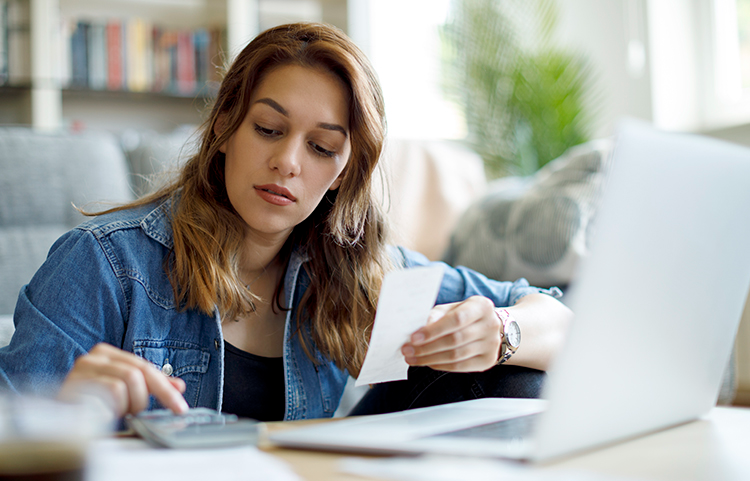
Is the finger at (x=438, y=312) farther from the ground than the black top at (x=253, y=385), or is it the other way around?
the finger at (x=438, y=312)

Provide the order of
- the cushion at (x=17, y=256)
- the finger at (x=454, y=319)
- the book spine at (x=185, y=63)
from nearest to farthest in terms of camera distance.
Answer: the finger at (x=454, y=319), the cushion at (x=17, y=256), the book spine at (x=185, y=63)

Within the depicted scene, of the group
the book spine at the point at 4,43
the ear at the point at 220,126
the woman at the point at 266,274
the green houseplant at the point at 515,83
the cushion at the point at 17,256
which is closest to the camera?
the woman at the point at 266,274

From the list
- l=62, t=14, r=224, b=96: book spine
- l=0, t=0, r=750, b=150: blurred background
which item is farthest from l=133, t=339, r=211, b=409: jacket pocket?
l=0, t=0, r=750, b=150: blurred background

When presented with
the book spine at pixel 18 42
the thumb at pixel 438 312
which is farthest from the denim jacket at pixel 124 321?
the book spine at pixel 18 42

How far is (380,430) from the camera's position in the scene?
547mm

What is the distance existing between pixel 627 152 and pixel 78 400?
1.21 feet

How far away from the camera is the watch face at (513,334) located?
840 millimetres

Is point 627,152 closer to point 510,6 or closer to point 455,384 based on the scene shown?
point 455,384

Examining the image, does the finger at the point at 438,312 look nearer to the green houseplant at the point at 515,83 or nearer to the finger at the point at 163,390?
the finger at the point at 163,390

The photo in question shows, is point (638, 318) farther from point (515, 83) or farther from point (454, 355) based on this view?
point (515, 83)

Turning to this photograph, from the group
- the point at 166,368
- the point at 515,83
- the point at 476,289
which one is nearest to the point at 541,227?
the point at 476,289

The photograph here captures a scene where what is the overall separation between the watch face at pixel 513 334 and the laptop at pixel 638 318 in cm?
22

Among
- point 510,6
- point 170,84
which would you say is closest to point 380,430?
point 170,84

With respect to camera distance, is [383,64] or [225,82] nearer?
[225,82]
